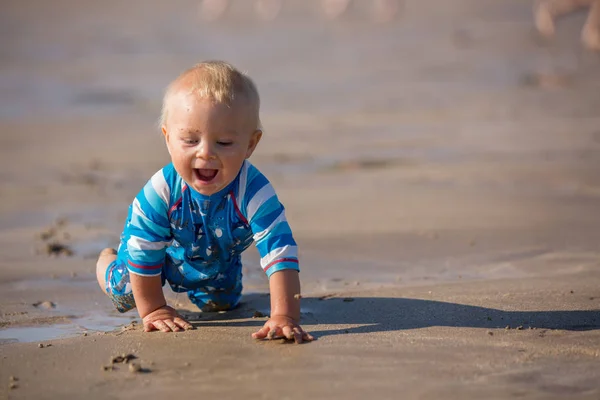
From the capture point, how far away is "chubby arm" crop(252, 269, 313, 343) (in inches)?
137

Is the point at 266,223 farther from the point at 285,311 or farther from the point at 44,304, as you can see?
the point at 44,304

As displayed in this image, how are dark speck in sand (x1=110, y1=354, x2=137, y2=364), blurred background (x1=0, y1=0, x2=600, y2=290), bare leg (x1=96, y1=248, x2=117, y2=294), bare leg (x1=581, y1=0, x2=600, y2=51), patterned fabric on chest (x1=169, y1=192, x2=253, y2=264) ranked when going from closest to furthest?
dark speck in sand (x1=110, y1=354, x2=137, y2=364), patterned fabric on chest (x1=169, y1=192, x2=253, y2=264), bare leg (x1=96, y1=248, x2=117, y2=294), blurred background (x1=0, y1=0, x2=600, y2=290), bare leg (x1=581, y1=0, x2=600, y2=51)

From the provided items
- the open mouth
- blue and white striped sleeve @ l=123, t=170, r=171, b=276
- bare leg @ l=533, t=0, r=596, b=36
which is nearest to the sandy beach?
blue and white striped sleeve @ l=123, t=170, r=171, b=276

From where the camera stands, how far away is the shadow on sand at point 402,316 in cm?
363

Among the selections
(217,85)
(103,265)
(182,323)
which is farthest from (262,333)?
(103,265)

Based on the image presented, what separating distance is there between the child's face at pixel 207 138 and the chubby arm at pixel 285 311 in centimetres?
44

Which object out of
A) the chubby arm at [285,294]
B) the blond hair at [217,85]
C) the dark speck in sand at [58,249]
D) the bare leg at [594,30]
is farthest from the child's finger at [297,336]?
the bare leg at [594,30]

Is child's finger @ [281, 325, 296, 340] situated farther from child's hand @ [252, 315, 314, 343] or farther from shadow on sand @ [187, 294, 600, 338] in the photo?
shadow on sand @ [187, 294, 600, 338]

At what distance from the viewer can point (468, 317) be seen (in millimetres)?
3752

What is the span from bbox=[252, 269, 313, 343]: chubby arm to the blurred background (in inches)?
38.4

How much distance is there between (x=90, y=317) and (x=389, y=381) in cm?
162

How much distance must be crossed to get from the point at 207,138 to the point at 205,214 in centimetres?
36

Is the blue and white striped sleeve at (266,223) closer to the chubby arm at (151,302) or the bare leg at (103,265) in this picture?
the chubby arm at (151,302)

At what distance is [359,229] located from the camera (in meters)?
5.64
